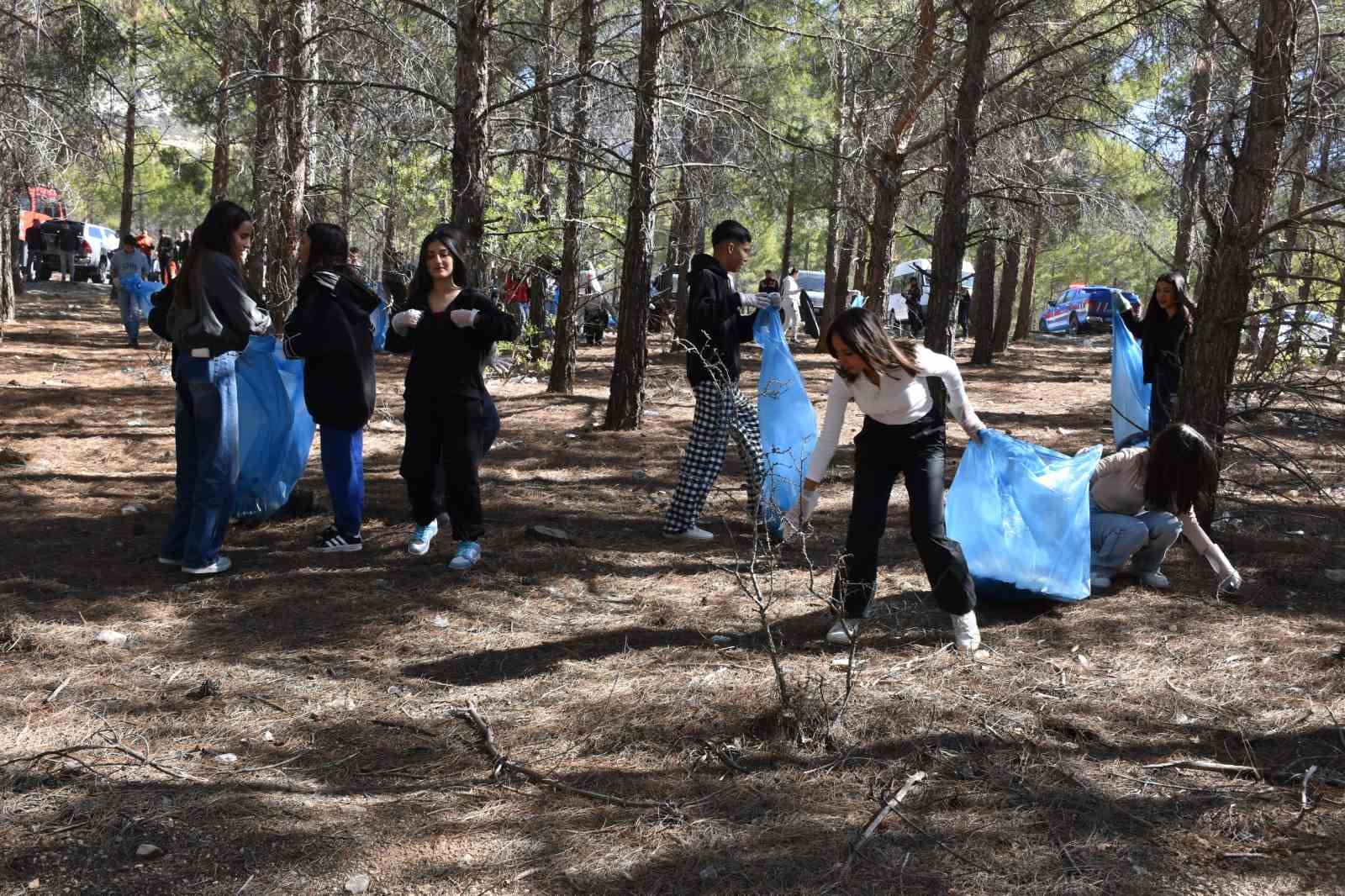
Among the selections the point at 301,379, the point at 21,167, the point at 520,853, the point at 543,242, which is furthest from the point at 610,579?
the point at 21,167

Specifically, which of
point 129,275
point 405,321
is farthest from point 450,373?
point 129,275

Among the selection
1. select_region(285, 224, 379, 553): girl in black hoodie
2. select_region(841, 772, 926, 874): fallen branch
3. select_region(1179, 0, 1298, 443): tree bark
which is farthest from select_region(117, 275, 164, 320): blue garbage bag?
select_region(841, 772, 926, 874): fallen branch

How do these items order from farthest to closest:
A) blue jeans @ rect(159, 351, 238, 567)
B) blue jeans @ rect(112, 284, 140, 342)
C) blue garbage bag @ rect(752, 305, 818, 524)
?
blue jeans @ rect(112, 284, 140, 342) → blue garbage bag @ rect(752, 305, 818, 524) → blue jeans @ rect(159, 351, 238, 567)

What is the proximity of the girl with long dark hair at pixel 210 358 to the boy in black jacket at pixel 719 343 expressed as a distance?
1.93 meters

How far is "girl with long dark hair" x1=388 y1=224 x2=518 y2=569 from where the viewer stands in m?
4.95

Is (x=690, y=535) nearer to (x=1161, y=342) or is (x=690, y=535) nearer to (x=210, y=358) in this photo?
(x=210, y=358)

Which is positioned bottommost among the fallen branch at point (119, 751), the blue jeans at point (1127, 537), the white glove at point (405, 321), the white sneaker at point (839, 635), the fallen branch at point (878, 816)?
the fallen branch at point (119, 751)

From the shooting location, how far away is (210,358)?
4.69 meters

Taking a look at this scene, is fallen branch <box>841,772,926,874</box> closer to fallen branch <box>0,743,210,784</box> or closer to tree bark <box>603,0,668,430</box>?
fallen branch <box>0,743,210,784</box>

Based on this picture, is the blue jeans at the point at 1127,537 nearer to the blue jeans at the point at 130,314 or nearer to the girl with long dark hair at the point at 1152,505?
the girl with long dark hair at the point at 1152,505

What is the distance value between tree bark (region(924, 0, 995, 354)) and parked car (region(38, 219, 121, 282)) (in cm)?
2616

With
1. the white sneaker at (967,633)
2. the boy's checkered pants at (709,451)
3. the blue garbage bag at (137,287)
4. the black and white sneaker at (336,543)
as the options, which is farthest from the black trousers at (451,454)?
the blue garbage bag at (137,287)

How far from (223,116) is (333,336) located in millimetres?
6337

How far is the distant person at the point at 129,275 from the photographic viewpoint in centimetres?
1442
